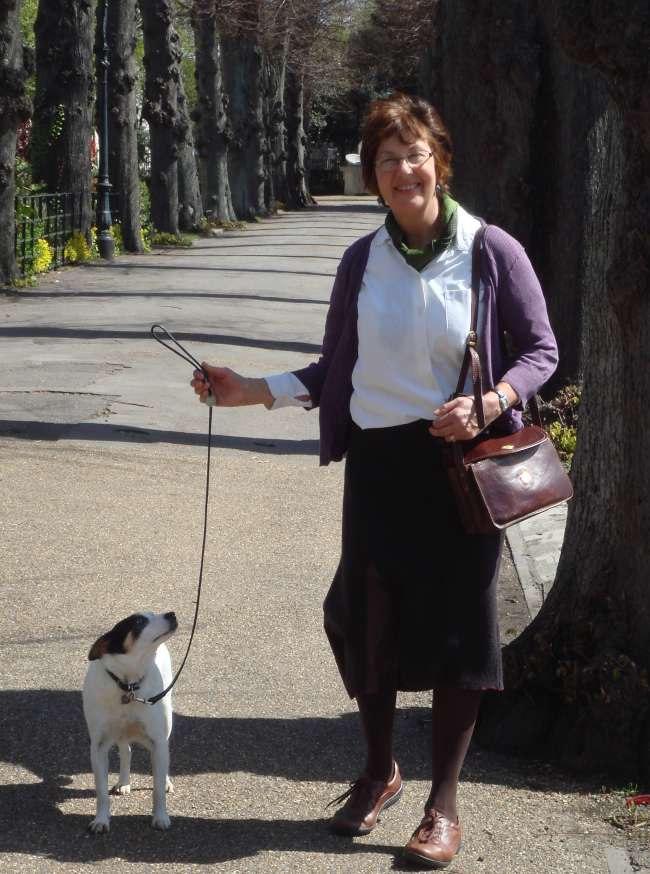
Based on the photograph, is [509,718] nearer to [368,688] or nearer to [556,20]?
[368,688]

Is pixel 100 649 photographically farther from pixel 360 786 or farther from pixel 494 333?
pixel 494 333

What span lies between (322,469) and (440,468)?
5879mm

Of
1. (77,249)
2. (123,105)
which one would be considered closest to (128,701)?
(77,249)

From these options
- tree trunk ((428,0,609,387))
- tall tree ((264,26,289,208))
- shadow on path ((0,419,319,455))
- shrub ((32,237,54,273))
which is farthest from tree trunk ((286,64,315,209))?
shadow on path ((0,419,319,455))

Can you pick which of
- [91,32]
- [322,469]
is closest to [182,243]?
[91,32]

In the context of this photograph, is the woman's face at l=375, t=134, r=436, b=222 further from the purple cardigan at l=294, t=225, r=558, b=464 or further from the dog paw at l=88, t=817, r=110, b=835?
the dog paw at l=88, t=817, r=110, b=835

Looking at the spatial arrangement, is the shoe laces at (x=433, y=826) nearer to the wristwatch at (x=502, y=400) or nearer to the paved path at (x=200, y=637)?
the paved path at (x=200, y=637)

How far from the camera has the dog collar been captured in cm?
404

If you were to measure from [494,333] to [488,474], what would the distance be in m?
0.40

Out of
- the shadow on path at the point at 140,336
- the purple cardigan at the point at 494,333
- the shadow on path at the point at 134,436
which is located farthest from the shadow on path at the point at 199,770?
the shadow on path at the point at 140,336

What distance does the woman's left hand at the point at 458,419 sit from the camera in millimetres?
3598

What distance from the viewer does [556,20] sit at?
4.14 m

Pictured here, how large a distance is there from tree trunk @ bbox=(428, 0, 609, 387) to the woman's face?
22.9 ft

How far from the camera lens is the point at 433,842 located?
3.90 metres
